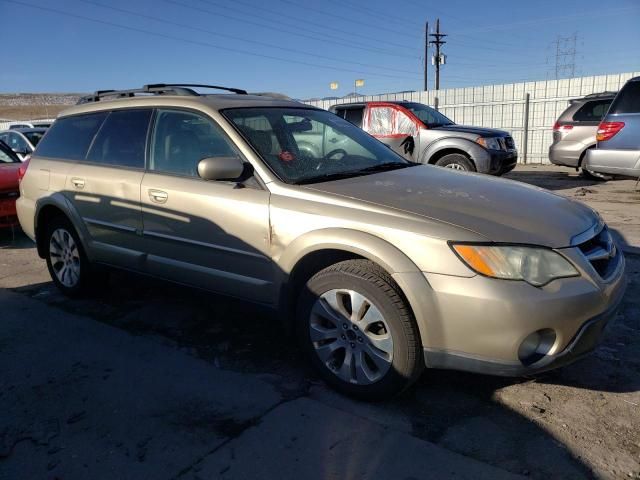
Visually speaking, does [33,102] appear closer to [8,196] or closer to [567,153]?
[8,196]

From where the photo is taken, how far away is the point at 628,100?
318 inches

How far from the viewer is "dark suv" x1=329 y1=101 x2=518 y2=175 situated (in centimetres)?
918

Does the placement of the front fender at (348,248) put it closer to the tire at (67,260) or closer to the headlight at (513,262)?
the headlight at (513,262)

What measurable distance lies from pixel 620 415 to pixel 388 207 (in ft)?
5.26

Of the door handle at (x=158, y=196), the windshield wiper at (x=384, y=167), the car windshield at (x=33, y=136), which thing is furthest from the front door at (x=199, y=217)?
the car windshield at (x=33, y=136)

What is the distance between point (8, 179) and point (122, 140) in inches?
→ 159

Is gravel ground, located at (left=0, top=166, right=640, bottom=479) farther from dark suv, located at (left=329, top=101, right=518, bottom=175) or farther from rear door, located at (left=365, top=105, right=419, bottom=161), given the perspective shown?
rear door, located at (left=365, top=105, right=419, bottom=161)

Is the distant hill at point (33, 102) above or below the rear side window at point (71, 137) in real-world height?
above

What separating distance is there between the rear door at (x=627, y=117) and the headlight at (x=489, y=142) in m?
1.77

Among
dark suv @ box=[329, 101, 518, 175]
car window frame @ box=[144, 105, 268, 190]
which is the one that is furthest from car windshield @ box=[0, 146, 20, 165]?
dark suv @ box=[329, 101, 518, 175]

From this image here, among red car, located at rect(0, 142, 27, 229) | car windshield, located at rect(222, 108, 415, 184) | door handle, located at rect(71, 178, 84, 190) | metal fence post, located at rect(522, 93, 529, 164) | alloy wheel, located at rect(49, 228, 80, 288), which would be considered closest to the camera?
car windshield, located at rect(222, 108, 415, 184)

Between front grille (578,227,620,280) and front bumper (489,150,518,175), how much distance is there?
625 centimetres

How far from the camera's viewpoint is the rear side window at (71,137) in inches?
182

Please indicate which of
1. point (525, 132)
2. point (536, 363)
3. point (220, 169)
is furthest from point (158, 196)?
point (525, 132)
